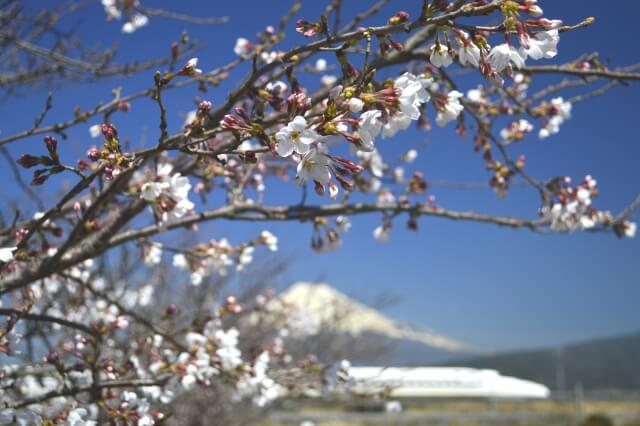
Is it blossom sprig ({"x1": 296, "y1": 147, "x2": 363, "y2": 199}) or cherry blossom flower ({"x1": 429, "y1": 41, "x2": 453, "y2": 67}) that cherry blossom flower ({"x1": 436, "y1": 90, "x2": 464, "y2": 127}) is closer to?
cherry blossom flower ({"x1": 429, "y1": 41, "x2": 453, "y2": 67})

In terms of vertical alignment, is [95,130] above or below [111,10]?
below

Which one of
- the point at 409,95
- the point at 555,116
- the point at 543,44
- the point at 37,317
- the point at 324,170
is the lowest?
the point at 37,317

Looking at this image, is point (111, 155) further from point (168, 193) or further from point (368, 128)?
point (368, 128)

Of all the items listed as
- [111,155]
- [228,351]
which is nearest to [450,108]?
[111,155]

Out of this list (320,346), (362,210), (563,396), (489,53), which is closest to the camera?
(489,53)

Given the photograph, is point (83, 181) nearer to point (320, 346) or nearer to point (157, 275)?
point (157, 275)

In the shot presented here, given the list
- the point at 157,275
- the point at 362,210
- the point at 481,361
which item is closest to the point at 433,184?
the point at 362,210
